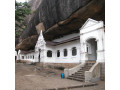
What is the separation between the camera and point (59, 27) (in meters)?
19.4

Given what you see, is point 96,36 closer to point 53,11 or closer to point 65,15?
point 65,15

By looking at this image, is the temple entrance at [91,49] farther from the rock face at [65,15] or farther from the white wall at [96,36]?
the rock face at [65,15]

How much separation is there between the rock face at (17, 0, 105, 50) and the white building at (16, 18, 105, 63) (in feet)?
5.16

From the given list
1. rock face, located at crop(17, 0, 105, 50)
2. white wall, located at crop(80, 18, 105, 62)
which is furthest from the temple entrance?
rock face, located at crop(17, 0, 105, 50)

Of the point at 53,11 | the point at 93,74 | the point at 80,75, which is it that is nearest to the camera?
the point at 93,74

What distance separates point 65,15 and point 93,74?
9.50 m

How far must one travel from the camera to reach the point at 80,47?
15.7m

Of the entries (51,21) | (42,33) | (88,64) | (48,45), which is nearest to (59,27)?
(51,21)

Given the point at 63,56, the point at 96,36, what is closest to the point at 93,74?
the point at 96,36

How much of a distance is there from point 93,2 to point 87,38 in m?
4.07

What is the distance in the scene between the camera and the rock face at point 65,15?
14.2 m

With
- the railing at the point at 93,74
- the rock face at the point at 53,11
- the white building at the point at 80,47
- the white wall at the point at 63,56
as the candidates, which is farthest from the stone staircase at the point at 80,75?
the rock face at the point at 53,11

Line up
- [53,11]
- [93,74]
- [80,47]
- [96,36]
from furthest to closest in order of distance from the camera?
[53,11], [80,47], [96,36], [93,74]
